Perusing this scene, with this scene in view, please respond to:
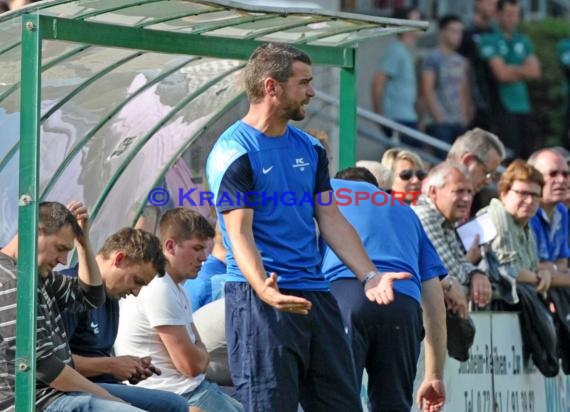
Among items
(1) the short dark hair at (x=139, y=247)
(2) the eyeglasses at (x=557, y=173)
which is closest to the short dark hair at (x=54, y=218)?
(1) the short dark hair at (x=139, y=247)

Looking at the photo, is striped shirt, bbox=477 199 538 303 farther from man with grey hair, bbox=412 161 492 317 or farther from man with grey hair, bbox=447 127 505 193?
man with grey hair, bbox=412 161 492 317

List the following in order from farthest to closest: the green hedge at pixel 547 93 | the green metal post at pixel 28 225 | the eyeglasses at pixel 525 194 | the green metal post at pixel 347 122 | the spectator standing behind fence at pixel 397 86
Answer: the green hedge at pixel 547 93 → the spectator standing behind fence at pixel 397 86 → the eyeglasses at pixel 525 194 → the green metal post at pixel 347 122 → the green metal post at pixel 28 225

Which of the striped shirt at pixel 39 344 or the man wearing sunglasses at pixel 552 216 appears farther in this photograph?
the man wearing sunglasses at pixel 552 216

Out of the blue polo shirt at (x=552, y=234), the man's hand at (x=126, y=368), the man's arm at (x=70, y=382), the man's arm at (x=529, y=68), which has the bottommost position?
the man's arm at (x=70, y=382)

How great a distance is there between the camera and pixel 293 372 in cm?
721

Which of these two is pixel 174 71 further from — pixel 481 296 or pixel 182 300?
pixel 481 296

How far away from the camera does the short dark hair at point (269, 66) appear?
24.2 ft

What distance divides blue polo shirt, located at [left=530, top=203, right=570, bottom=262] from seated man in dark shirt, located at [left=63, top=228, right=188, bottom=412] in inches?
182

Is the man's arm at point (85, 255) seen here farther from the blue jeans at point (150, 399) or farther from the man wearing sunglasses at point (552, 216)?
the man wearing sunglasses at point (552, 216)

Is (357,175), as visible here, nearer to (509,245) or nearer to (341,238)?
(341,238)

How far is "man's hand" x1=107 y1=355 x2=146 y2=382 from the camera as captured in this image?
7.68 metres

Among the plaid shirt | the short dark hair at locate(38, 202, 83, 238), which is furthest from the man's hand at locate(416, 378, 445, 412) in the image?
the short dark hair at locate(38, 202, 83, 238)

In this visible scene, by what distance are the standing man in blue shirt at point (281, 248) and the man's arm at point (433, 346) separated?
59.0 inches

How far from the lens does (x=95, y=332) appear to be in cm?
802
